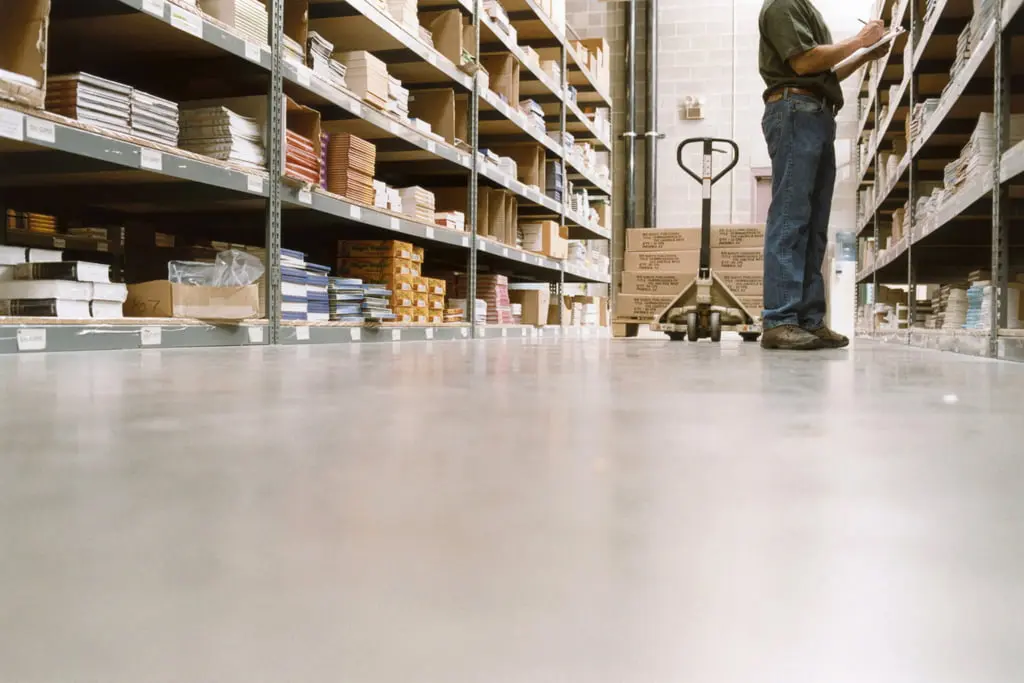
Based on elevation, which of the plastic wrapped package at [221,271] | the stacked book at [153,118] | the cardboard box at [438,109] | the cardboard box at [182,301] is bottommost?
the cardboard box at [182,301]

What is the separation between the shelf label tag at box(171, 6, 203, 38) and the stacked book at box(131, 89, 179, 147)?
280 mm

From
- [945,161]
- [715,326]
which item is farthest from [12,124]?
[945,161]

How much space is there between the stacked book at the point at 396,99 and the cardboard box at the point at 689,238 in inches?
87.6

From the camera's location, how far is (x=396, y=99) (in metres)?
5.04

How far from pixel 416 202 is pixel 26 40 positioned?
2.81 m

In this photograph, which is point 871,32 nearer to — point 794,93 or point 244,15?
point 794,93

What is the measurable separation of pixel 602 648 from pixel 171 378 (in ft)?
5.13

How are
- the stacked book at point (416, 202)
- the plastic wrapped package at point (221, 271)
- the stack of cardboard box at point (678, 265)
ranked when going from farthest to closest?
the stack of cardboard box at point (678, 265), the stacked book at point (416, 202), the plastic wrapped package at point (221, 271)

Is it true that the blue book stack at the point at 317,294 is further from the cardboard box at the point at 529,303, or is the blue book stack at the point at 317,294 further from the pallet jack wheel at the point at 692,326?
the cardboard box at the point at 529,303

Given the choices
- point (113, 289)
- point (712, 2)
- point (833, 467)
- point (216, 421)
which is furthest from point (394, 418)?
point (712, 2)

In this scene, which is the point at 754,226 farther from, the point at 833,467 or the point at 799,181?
the point at 833,467

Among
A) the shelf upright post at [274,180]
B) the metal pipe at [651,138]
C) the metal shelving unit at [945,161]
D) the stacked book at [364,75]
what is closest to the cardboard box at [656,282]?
the metal shelving unit at [945,161]

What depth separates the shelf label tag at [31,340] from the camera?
2.50 meters

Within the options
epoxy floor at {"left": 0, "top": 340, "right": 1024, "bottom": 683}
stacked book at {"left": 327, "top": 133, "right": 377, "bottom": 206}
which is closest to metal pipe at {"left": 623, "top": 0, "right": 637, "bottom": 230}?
stacked book at {"left": 327, "top": 133, "right": 377, "bottom": 206}
